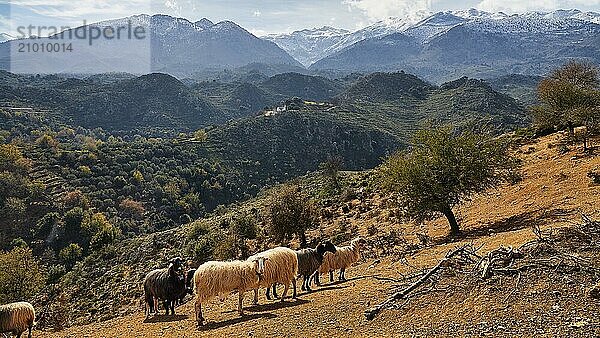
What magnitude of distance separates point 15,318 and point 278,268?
760 centimetres

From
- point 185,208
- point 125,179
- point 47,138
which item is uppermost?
point 47,138

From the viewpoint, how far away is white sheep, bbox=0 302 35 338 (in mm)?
Result: 12477

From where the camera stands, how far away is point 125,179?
93.6 m

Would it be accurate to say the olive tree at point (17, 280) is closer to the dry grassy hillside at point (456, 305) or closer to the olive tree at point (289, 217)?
the olive tree at point (289, 217)

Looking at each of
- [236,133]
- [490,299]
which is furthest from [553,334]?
[236,133]

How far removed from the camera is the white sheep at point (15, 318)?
12.5 m

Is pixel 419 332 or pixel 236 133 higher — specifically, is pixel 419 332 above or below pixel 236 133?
below

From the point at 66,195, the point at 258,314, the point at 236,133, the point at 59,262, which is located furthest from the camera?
the point at 236,133

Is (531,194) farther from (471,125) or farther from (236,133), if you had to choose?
(236,133)

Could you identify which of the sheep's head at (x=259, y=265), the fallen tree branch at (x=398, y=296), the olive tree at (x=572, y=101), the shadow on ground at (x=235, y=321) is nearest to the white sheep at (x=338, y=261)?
the sheep's head at (x=259, y=265)

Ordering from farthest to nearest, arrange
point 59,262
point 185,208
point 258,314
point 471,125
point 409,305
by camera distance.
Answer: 1. point 185,208
2. point 59,262
3. point 471,125
4. point 258,314
5. point 409,305

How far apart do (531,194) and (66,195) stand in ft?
264

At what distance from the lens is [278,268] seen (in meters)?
12.6

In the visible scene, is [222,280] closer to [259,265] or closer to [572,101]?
[259,265]
